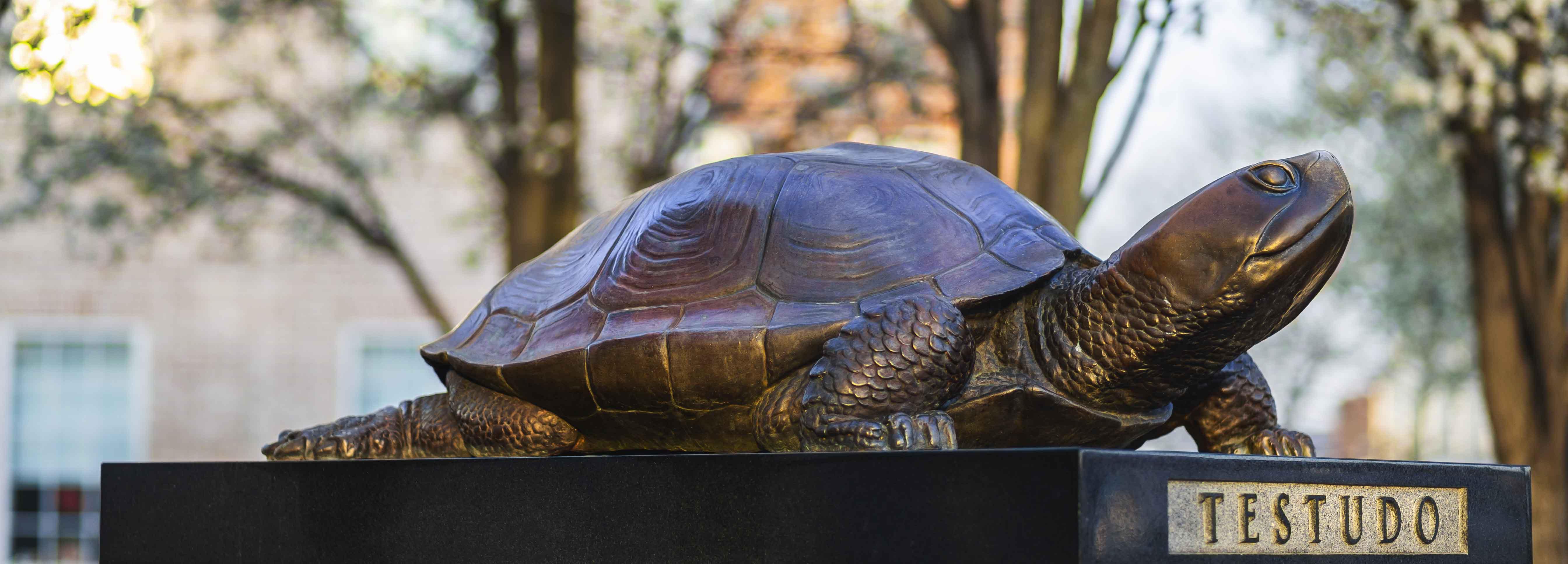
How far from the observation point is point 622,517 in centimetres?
270

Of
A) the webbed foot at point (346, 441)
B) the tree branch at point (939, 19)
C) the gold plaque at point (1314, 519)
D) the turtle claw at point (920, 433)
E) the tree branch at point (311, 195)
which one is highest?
the tree branch at point (311, 195)

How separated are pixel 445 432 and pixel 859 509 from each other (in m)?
1.33

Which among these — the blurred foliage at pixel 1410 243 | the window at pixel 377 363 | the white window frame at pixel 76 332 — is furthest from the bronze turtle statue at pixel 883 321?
the white window frame at pixel 76 332

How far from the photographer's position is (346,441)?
3348 mm

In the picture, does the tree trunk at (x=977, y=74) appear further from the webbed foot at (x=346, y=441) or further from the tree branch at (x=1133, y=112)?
the webbed foot at (x=346, y=441)

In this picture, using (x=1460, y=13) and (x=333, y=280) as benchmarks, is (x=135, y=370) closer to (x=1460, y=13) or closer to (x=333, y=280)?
(x=333, y=280)

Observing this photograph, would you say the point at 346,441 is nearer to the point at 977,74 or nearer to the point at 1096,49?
the point at 1096,49

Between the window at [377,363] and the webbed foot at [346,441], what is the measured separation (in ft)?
42.2

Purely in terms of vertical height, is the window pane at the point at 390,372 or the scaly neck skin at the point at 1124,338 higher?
the window pane at the point at 390,372

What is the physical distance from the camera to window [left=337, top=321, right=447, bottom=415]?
Result: 1603 centimetres

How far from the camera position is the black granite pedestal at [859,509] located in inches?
88.5

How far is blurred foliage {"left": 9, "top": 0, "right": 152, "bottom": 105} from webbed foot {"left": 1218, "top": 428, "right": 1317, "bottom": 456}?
3962 millimetres

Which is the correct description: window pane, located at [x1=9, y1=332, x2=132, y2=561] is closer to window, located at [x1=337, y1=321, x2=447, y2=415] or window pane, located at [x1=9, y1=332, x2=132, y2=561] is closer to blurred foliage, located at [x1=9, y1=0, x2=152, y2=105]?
window, located at [x1=337, y1=321, x2=447, y2=415]

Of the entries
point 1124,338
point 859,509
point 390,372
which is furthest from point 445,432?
point 390,372
